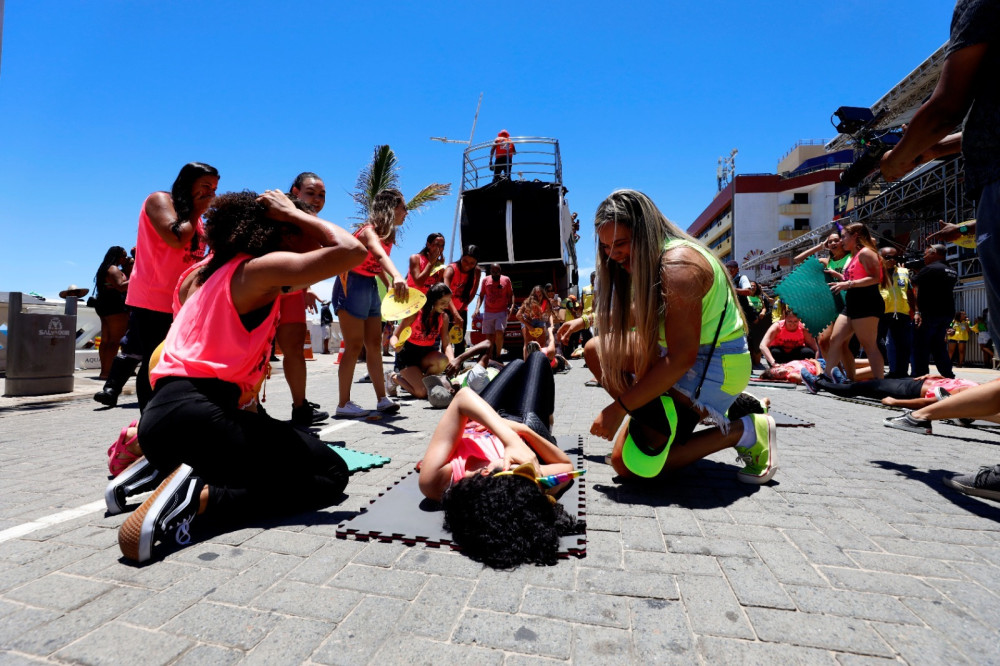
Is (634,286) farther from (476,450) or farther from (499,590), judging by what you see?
(499,590)

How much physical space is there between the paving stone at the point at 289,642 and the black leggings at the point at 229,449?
87cm

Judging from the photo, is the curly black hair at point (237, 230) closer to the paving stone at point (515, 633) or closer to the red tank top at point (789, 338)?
the paving stone at point (515, 633)

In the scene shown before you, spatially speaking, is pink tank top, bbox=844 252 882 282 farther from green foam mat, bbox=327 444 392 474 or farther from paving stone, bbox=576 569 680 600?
green foam mat, bbox=327 444 392 474

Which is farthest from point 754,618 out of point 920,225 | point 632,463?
point 920,225

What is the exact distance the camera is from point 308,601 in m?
1.58

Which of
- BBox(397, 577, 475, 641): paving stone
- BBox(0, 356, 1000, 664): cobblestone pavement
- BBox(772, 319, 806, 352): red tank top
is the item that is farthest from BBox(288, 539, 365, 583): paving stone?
BBox(772, 319, 806, 352): red tank top

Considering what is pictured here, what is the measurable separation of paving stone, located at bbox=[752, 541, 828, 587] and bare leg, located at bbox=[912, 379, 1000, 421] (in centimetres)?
195

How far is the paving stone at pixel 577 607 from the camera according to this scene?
1.48 meters

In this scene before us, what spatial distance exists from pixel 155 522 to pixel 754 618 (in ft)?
6.53

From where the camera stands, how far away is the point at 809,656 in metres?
1.30

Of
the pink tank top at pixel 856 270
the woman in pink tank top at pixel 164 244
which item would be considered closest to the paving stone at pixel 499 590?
the woman in pink tank top at pixel 164 244

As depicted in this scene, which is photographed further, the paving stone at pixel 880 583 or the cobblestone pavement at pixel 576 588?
the paving stone at pixel 880 583

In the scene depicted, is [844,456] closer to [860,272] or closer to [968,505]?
[968,505]

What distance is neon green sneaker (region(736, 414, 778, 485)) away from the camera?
2.76 metres
